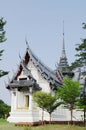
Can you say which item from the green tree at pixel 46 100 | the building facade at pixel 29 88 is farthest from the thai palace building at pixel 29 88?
the green tree at pixel 46 100

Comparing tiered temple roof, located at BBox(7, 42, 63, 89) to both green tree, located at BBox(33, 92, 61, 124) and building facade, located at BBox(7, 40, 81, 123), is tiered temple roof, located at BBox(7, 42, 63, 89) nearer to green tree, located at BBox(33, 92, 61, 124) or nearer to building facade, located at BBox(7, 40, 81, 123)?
building facade, located at BBox(7, 40, 81, 123)

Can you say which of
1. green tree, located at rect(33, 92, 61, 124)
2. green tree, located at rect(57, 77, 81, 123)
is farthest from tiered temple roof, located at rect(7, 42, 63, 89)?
green tree, located at rect(57, 77, 81, 123)

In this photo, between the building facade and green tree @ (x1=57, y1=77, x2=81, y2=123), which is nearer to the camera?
green tree @ (x1=57, y1=77, x2=81, y2=123)

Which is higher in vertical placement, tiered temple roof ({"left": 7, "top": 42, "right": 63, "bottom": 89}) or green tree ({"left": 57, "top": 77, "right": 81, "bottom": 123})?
tiered temple roof ({"left": 7, "top": 42, "right": 63, "bottom": 89})

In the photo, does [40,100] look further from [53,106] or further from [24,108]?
[24,108]

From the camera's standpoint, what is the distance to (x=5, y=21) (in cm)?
2641

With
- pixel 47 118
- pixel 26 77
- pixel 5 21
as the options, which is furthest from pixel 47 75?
pixel 5 21

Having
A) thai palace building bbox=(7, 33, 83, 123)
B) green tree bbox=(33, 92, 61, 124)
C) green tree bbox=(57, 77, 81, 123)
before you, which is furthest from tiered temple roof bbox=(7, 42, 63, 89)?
green tree bbox=(57, 77, 81, 123)

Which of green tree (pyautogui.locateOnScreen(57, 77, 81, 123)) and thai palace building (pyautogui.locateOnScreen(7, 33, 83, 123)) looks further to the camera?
thai palace building (pyautogui.locateOnScreen(7, 33, 83, 123))

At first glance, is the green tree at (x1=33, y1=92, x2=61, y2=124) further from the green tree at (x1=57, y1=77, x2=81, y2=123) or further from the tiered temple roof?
the tiered temple roof

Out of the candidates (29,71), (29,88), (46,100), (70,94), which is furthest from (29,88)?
(70,94)

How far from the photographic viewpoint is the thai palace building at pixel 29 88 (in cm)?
3597

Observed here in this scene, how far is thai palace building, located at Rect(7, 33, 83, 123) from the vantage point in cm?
3597

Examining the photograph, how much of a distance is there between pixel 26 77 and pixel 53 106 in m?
5.52
